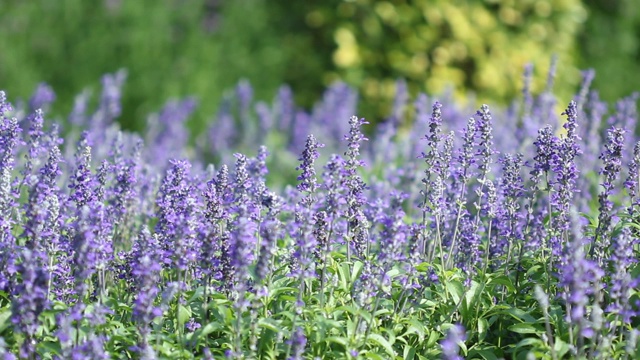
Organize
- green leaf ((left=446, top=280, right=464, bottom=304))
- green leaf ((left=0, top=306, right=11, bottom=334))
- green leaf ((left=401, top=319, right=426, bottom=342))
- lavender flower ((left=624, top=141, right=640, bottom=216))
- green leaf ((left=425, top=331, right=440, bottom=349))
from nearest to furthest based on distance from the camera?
1. green leaf ((left=0, top=306, right=11, bottom=334))
2. green leaf ((left=401, top=319, right=426, bottom=342))
3. green leaf ((left=425, top=331, right=440, bottom=349))
4. green leaf ((left=446, top=280, right=464, bottom=304))
5. lavender flower ((left=624, top=141, right=640, bottom=216))

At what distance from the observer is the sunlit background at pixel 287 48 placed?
12883mm

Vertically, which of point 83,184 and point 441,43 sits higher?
point 441,43

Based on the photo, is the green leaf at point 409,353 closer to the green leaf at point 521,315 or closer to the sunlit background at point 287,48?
the green leaf at point 521,315

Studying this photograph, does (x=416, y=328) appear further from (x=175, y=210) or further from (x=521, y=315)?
(x=175, y=210)

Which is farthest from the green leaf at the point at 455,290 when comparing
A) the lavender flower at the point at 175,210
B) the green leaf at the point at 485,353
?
the lavender flower at the point at 175,210

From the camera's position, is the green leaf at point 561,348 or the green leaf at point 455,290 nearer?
the green leaf at point 561,348

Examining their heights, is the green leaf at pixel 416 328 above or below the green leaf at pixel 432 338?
above

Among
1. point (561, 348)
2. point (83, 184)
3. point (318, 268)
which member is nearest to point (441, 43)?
point (318, 268)

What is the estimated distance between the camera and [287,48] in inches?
610

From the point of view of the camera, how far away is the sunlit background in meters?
12.9

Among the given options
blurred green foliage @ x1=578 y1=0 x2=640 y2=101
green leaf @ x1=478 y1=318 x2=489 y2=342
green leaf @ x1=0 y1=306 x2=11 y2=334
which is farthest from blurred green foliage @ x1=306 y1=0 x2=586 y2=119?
green leaf @ x1=0 y1=306 x2=11 y2=334

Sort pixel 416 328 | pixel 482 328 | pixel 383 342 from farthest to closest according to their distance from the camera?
pixel 482 328 → pixel 416 328 → pixel 383 342

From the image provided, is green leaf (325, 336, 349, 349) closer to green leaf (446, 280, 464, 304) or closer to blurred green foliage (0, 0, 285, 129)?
green leaf (446, 280, 464, 304)

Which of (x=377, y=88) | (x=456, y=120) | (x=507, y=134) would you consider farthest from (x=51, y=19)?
(x=507, y=134)
